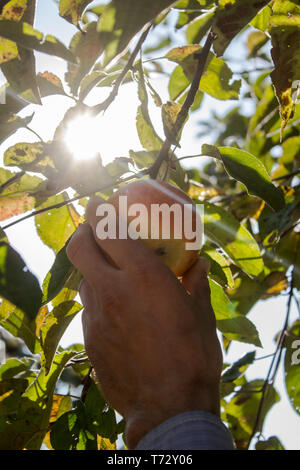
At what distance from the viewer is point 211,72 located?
1.24 metres

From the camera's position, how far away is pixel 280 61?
3.19ft

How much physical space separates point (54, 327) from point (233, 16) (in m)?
0.76

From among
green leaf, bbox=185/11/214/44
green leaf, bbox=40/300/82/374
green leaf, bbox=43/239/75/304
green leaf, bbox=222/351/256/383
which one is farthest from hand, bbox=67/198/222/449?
green leaf, bbox=185/11/214/44

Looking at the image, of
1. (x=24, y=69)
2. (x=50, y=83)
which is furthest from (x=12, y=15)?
(x=50, y=83)

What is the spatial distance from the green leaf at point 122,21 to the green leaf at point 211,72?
556mm

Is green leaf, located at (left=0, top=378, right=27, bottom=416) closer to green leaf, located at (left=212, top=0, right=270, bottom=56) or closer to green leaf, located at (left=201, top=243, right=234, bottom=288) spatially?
green leaf, located at (left=201, top=243, right=234, bottom=288)

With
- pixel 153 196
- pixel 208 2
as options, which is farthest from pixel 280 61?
pixel 153 196

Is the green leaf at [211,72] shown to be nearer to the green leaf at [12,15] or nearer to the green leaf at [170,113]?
→ the green leaf at [170,113]

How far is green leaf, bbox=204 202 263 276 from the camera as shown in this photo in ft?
3.72

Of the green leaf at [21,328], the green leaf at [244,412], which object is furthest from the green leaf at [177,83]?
the green leaf at [244,412]

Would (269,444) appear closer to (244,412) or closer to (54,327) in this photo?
(244,412)

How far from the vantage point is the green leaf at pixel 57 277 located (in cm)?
91

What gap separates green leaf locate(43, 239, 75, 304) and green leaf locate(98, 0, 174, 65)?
1.52 ft
